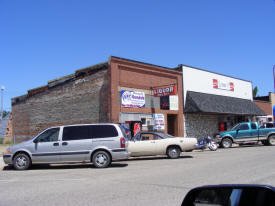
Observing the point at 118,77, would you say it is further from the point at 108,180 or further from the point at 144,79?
the point at 108,180

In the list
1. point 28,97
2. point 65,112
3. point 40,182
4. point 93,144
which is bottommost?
point 40,182

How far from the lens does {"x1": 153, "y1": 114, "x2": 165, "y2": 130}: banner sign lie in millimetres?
23598

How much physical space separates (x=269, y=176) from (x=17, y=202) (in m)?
6.97

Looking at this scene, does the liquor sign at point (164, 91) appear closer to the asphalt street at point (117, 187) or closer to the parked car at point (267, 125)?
the parked car at point (267, 125)

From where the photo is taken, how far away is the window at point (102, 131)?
12.5 meters

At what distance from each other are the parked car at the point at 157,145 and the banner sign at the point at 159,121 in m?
8.15

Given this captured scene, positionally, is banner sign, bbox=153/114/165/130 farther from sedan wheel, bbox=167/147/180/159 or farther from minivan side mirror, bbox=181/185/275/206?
minivan side mirror, bbox=181/185/275/206

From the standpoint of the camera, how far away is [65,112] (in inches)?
981

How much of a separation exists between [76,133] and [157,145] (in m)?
4.68

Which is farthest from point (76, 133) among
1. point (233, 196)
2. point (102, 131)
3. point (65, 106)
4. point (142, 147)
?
point (65, 106)

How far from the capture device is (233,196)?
88.0 inches

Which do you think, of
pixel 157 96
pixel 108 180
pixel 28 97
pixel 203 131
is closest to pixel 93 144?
pixel 108 180

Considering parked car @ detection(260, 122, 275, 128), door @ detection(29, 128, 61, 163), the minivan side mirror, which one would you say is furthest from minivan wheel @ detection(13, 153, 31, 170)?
parked car @ detection(260, 122, 275, 128)

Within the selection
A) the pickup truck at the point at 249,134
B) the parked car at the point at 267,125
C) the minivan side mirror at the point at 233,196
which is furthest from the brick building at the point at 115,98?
the minivan side mirror at the point at 233,196
